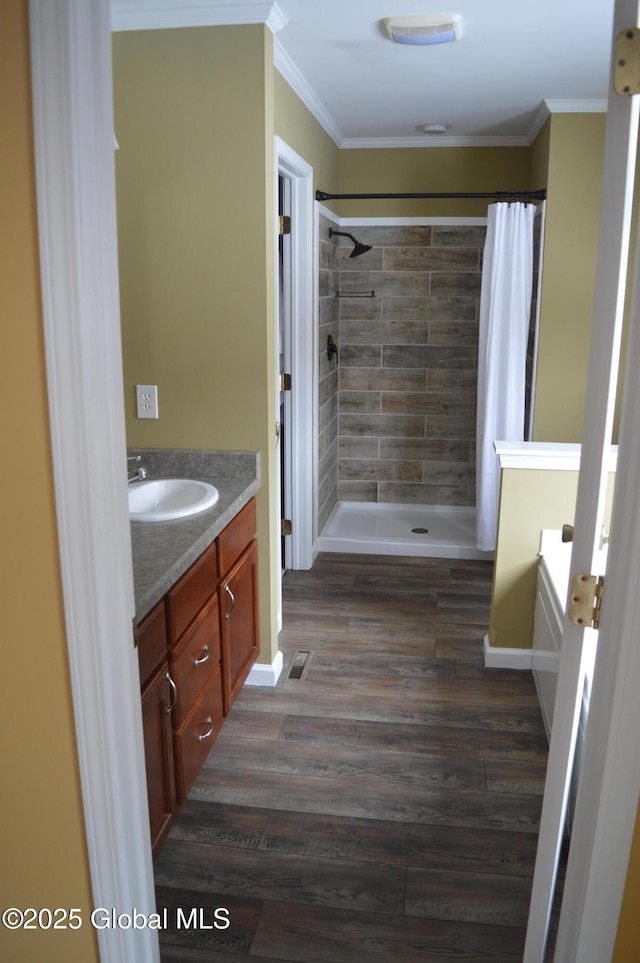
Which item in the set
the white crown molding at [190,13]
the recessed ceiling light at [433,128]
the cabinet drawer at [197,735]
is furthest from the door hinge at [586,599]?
the recessed ceiling light at [433,128]

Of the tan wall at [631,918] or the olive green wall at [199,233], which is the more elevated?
the olive green wall at [199,233]

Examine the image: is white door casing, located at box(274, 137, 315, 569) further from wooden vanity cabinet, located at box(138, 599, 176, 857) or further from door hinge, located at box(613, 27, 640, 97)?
door hinge, located at box(613, 27, 640, 97)

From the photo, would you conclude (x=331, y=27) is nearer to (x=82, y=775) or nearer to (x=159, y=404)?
(x=159, y=404)

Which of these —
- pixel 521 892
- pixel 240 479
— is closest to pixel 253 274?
pixel 240 479

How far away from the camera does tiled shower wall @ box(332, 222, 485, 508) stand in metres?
5.20

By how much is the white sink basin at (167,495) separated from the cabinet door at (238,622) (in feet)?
0.91

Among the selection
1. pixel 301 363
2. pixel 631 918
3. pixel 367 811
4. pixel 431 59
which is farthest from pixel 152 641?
pixel 431 59

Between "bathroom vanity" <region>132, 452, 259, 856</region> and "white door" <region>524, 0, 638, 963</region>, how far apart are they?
961 millimetres

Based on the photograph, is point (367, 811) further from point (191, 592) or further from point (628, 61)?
point (628, 61)

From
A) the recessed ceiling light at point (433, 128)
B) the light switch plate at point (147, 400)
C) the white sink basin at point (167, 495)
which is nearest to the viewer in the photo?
the white sink basin at point (167, 495)

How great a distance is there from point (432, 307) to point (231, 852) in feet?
12.5

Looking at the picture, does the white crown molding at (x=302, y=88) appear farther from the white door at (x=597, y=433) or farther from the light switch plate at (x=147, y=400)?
the white door at (x=597, y=433)

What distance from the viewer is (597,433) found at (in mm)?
1293

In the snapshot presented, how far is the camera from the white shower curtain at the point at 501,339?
4.29 meters
